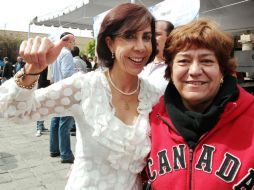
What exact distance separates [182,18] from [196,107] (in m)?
2.15

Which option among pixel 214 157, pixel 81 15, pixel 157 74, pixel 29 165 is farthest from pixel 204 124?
pixel 81 15

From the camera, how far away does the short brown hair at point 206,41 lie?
5.00 feet

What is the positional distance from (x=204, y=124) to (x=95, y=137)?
55 centimetres

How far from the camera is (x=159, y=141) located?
1.61 metres

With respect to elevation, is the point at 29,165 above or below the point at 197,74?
below

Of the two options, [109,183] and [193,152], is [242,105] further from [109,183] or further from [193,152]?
[109,183]

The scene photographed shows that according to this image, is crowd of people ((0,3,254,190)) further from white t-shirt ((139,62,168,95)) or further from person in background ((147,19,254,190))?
white t-shirt ((139,62,168,95))

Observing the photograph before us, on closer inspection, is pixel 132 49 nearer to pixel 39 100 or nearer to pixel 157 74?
pixel 39 100

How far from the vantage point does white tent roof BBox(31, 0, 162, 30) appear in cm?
850

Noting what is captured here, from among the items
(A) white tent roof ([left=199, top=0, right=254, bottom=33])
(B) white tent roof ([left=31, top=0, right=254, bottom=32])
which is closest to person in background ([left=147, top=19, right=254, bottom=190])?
(B) white tent roof ([left=31, top=0, right=254, bottom=32])

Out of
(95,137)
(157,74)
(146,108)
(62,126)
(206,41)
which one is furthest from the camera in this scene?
(62,126)

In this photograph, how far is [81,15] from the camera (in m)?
10.5

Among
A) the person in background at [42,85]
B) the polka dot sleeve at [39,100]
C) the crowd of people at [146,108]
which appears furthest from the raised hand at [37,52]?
the person in background at [42,85]

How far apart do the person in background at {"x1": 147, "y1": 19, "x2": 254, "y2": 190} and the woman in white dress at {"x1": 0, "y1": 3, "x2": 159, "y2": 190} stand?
0.13 meters
